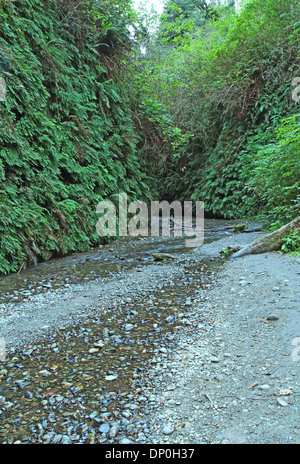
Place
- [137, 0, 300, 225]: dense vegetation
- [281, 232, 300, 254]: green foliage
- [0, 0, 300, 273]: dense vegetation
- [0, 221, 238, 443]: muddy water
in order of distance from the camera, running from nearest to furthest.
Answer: [0, 221, 238, 443]: muddy water
[281, 232, 300, 254]: green foliage
[0, 0, 300, 273]: dense vegetation
[137, 0, 300, 225]: dense vegetation

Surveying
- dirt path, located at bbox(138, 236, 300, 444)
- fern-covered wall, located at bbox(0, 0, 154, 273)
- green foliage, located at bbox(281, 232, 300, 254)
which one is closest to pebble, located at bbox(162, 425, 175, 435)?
dirt path, located at bbox(138, 236, 300, 444)

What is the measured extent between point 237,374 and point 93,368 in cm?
116

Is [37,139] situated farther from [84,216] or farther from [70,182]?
[84,216]

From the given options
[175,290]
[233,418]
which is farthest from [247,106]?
[233,418]

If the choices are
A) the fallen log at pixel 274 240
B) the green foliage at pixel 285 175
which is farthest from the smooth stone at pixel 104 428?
the green foliage at pixel 285 175

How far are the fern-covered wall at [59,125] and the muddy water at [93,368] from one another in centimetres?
173

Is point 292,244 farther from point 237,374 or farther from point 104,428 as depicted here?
point 104,428

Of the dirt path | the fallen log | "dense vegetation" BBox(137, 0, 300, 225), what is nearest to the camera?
the dirt path

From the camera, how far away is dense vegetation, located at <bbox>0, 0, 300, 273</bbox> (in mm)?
5754

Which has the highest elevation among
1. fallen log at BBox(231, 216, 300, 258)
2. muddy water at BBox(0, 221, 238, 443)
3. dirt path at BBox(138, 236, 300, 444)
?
fallen log at BBox(231, 216, 300, 258)

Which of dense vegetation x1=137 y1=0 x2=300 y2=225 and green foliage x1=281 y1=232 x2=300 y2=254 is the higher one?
dense vegetation x1=137 y1=0 x2=300 y2=225

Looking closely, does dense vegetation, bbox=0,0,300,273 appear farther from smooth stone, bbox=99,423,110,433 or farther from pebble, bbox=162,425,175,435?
pebble, bbox=162,425,175,435

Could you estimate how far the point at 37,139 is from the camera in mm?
6320

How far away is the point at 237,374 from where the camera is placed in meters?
2.24
